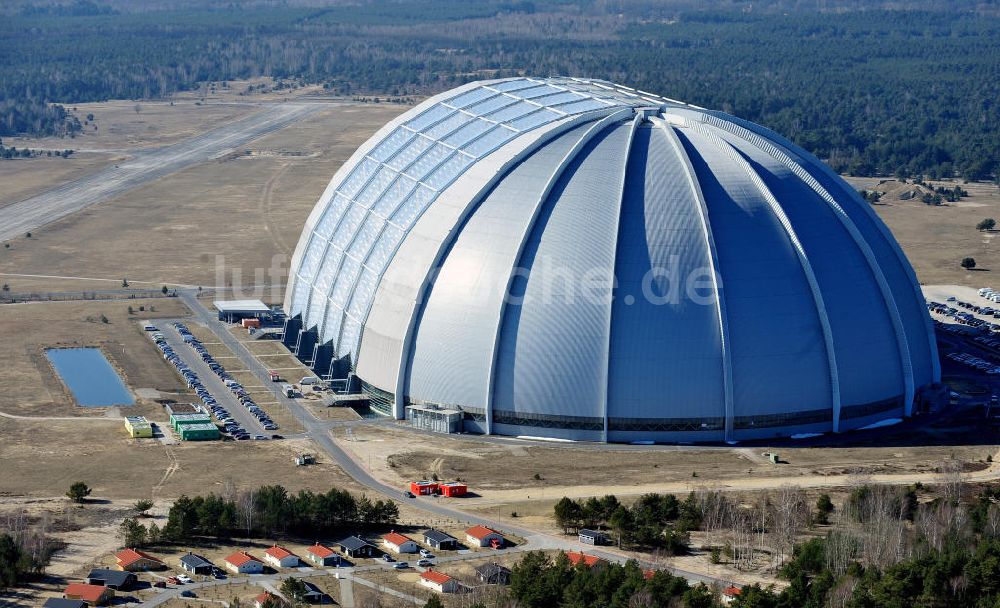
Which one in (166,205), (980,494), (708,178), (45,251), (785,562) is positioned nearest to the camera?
(785,562)

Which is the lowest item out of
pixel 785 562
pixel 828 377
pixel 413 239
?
pixel 785 562

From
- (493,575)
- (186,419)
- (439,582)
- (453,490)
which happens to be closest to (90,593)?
(439,582)

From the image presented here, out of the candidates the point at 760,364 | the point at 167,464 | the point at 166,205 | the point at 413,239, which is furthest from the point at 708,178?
the point at 166,205

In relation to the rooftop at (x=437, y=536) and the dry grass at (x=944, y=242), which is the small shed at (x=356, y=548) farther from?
the dry grass at (x=944, y=242)

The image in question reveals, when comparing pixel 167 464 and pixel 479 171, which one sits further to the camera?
pixel 479 171

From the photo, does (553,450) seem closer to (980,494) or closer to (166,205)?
(980,494)

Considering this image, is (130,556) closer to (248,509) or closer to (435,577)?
(248,509)

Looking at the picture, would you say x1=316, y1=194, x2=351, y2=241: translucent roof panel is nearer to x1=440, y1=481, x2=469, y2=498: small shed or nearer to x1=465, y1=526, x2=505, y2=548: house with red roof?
x1=440, y1=481, x2=469, y2=498: small shed
